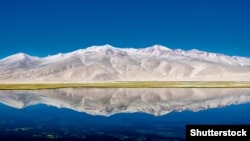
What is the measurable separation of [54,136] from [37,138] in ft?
4.07

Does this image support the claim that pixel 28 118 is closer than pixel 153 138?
No

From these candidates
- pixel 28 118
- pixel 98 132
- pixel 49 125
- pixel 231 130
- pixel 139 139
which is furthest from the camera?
pixel 28 118

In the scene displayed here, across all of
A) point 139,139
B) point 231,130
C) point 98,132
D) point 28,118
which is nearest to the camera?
point 231,130

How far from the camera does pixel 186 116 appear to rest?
123ft

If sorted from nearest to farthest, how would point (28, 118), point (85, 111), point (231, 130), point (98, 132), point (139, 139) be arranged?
point (231, 130)
point (139, 139)
point (98, 132)
point (28, 118)
point (85, 111)

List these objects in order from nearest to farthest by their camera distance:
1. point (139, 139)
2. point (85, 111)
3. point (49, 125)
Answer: point (139, 139), point (49, 125), point (85, 111)

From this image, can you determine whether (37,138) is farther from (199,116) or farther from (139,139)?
(199,116)

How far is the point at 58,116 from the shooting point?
38.7 m

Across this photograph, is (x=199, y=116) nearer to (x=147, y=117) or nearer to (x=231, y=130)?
(x=147, y=117)

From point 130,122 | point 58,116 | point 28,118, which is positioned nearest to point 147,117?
point 130,122

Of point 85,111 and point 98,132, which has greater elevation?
point 85,111

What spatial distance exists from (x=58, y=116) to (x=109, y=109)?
7826mm

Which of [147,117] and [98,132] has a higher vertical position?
[147,117]

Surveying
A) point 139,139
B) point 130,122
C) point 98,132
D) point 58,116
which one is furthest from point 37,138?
point 58,116
